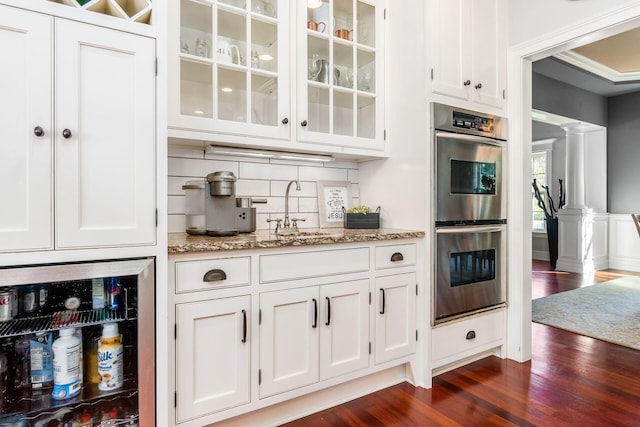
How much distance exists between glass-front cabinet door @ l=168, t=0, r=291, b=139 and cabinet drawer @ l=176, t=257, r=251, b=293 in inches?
28.3

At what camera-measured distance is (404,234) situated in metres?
2.08

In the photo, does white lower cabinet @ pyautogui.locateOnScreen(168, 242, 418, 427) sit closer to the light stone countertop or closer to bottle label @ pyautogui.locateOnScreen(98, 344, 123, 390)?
the light stone countertop

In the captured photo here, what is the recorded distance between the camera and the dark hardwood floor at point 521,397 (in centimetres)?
183

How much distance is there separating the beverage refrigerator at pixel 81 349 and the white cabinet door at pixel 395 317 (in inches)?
46.7

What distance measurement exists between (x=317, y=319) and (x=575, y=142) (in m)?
6.14

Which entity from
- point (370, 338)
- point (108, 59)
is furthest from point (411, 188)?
point (108, 59)

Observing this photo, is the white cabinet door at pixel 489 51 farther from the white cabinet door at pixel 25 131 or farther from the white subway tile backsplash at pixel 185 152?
the white cabinet door at pixel 25 131

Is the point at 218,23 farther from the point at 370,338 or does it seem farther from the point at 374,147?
the point at 370,338

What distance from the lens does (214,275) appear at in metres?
1.55

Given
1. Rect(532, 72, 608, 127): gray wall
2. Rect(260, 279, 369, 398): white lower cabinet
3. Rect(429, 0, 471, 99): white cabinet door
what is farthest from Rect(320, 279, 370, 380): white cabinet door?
Rect(532, 72, 608, 127): gray wall

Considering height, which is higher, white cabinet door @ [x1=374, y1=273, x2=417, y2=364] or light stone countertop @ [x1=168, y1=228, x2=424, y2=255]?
light stone countertop @ [x1=168, y1=228, x2=424, y2=255]

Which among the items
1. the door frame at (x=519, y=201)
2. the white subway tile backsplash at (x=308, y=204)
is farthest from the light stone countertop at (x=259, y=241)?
the door frame at (x=519, y=201)

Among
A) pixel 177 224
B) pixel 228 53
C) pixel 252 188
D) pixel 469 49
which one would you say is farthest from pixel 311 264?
pixel 469 49

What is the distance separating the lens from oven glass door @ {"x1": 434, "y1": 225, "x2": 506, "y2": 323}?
7.30 feet
